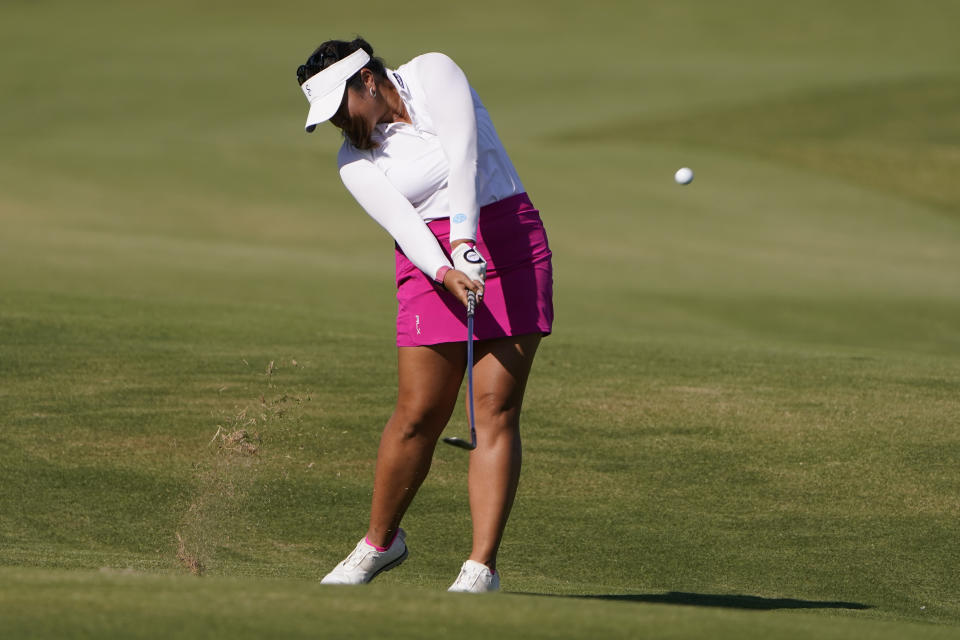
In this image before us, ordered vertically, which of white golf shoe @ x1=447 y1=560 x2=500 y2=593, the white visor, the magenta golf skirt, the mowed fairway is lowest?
the mowed fairway

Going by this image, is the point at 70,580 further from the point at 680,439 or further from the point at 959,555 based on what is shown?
the point at 680,439

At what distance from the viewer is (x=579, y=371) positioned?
8.53 metres

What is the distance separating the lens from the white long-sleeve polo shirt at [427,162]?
4547 millimetres

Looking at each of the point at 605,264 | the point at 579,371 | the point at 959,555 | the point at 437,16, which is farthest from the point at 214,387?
the point at 437,16

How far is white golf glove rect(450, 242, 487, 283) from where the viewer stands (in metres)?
4.42

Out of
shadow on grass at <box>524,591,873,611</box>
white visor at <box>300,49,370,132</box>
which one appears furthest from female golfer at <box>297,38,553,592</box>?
shadow on grass at <box>524,591,873,611</box>

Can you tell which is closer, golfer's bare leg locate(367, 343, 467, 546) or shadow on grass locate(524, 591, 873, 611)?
golfer's bare leg locate(367, 343, 467, 546)

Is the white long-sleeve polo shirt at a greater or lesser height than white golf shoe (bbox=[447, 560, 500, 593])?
greater

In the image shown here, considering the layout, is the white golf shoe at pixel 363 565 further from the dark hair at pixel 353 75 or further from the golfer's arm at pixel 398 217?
the dark hair at pixel 353 75

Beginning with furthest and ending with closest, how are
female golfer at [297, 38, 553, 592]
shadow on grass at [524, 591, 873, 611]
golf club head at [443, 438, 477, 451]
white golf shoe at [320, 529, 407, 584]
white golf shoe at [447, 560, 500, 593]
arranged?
shadow on grass at [524, 591, 873, 611], white golf shoe at [320, 529, 407, 584], female golfer at [297, 38, 553, 592], white golf shoe at [447, 560, 500, 593], golf club head at [443, 438, 477, 451]

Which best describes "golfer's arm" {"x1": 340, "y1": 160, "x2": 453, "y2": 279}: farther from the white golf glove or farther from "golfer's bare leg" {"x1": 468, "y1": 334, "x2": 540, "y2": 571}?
"golfer's bare leg" {"x1": 468, "y1": 334, "x2": 540, "y2": 571}

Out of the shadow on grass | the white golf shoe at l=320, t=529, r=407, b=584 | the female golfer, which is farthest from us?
the shadow on grass

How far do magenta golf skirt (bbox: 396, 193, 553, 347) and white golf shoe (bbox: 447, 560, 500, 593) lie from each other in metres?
0.74

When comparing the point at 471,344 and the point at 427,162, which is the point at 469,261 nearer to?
the point at 471,344
